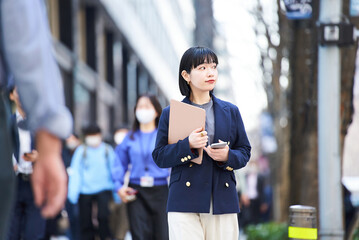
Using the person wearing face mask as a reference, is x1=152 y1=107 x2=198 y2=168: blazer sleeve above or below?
above

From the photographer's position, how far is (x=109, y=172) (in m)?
9.71

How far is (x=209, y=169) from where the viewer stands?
4.66m

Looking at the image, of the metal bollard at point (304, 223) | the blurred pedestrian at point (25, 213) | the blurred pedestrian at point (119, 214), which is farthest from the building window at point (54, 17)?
the metal bollard at point (304, 223)

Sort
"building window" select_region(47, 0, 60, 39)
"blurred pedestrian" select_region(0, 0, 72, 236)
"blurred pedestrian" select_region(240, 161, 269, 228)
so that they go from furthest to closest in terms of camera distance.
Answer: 1. "blurred pedestrian" select_region(240, 161, 269, 228)
2. "building window" select_region(47, 0, 60, 39)
3. "blurred pedestrian" select_region(0, 0, 72, 236)

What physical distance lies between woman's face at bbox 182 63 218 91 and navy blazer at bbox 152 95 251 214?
17cm

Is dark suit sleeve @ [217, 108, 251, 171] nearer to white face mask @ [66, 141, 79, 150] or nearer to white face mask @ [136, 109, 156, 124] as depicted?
white face mask @ [136, 109, 156, 124]

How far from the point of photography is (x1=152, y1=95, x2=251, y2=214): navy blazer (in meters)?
4.58

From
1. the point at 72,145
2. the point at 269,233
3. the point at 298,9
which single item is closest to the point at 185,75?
the point at 298,9

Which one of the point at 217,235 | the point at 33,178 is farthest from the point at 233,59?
the point at 33,178

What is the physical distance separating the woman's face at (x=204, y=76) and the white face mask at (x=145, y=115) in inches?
107

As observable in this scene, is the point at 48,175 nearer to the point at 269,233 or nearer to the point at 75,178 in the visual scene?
the point at 75,178

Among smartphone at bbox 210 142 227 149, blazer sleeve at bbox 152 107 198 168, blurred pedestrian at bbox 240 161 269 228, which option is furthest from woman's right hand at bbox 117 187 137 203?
blurred pedestrian at bbox 240 161 269 228

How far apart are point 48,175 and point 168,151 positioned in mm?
2160

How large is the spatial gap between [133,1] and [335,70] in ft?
89.3
